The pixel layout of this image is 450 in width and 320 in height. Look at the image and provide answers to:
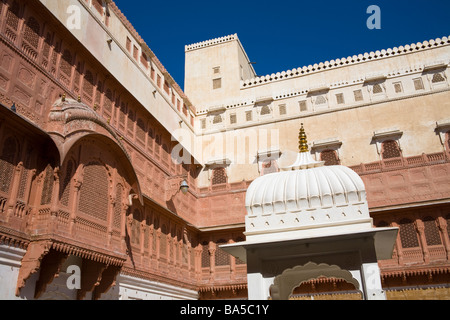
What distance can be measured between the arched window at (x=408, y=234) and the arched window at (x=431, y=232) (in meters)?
0.44

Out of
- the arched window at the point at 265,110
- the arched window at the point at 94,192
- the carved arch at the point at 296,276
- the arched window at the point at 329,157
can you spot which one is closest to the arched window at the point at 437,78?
the arched window at the point at 329,157

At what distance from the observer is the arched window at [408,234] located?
55.2 feet

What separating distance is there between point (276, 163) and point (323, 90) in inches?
177

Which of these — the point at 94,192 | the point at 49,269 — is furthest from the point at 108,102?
the point at 49,269

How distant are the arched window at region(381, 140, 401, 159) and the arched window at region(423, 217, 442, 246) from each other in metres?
3.20

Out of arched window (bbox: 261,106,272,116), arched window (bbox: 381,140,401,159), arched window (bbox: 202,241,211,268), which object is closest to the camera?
arched window (bbox: 381,140,401,159)

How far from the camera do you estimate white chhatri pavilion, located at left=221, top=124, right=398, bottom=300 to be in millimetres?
7094

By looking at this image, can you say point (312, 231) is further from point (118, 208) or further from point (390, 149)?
point (390, 149)

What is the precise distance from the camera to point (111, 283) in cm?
1136

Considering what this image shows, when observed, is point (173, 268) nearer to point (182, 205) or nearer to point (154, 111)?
point (182, 205)

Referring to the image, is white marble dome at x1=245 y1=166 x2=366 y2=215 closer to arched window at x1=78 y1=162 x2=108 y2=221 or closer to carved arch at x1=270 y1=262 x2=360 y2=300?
carved arch at x1=270 y1=262 x2=360 y2=300

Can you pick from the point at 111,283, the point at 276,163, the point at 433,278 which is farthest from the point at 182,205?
the point at 433,278

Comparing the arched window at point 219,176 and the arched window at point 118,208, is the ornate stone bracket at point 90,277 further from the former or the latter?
the arched window at point 219,176

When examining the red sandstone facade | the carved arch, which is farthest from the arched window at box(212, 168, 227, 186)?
the carved arch
